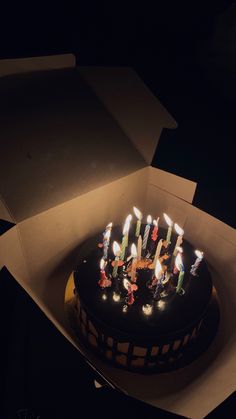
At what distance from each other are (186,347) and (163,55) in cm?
156

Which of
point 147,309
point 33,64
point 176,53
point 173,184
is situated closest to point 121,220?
point 173,184

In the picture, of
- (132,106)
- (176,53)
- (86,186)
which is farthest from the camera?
(176,53)

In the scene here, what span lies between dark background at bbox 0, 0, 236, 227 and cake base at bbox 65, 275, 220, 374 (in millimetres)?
606

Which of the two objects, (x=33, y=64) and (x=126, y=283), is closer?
(x=126, y=283)

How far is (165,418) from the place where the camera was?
2.80 feet

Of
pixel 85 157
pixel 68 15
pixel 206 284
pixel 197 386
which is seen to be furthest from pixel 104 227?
pixel 68 15

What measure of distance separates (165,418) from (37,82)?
139 centimetres

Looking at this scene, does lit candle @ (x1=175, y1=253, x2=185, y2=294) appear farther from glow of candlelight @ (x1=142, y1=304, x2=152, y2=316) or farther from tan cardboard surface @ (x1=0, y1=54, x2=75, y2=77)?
tan cardboard surface @ (x1=0, y1=54, x2=75, y2=77)

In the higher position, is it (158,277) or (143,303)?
(158,277)

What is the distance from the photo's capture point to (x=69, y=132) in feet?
5.16

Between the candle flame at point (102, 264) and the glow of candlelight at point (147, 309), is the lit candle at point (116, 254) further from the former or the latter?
the glow of candlelight at point (147, 309)

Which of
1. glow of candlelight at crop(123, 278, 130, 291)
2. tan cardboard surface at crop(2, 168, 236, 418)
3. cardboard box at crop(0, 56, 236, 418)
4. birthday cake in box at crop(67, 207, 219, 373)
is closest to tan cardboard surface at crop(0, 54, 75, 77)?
cardboard box at crop(0, 56, 236, 418)

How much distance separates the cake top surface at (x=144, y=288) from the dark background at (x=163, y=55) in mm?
508

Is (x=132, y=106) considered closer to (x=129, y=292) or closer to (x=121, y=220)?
(x=121, y=220)
